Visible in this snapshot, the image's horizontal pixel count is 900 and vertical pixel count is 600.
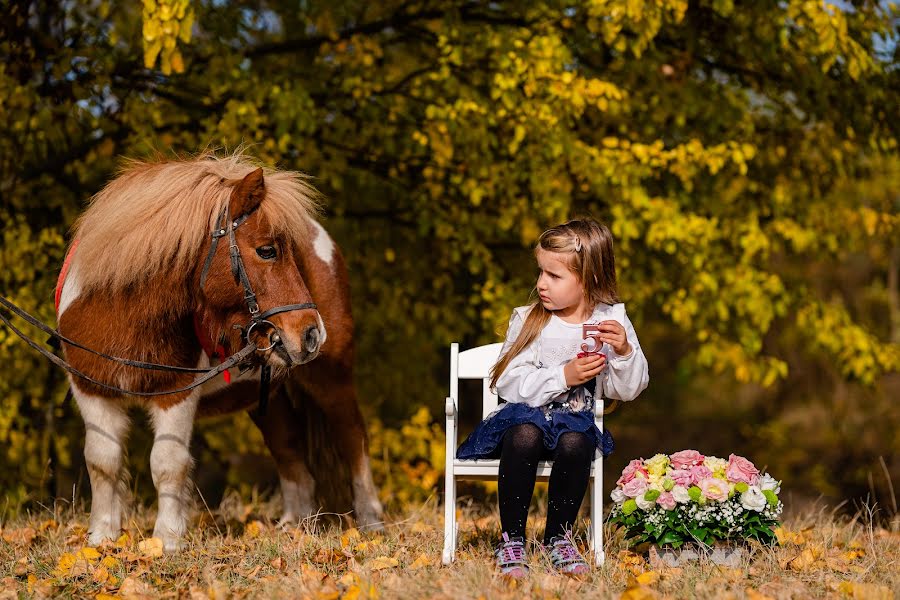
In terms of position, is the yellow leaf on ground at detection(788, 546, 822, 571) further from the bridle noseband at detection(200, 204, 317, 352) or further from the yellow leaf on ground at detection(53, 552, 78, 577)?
the yellow leaf on ground at detection(53, 552, 78, 577)

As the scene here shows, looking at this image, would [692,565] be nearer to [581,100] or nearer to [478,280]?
[581,100]

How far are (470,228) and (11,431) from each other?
3300mm

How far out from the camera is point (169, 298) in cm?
414

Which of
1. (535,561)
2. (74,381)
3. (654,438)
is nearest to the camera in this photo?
(535,561)

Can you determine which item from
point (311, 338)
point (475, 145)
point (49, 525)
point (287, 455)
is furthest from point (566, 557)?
point (475, 145)

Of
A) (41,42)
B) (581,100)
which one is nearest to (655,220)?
(581,100)

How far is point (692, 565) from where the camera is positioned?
3.69 meters

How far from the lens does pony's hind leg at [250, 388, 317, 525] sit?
548 cm

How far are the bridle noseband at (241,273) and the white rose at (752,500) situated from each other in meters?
1.90

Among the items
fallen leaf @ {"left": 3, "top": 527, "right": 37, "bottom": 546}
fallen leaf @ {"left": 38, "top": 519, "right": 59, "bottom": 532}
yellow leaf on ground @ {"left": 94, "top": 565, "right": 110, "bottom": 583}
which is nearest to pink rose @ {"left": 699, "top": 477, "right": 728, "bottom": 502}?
yellow leaf on ground @ {"left": 94, "top": 565, "right": 110, "bottom": 583}

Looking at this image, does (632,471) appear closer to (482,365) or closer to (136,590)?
(482,365)

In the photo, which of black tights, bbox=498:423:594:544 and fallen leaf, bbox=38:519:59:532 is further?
fallen leaf, bbox=38:519:59:532

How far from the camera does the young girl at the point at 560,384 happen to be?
3.62m

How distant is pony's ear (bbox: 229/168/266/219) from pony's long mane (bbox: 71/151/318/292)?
56 mm
